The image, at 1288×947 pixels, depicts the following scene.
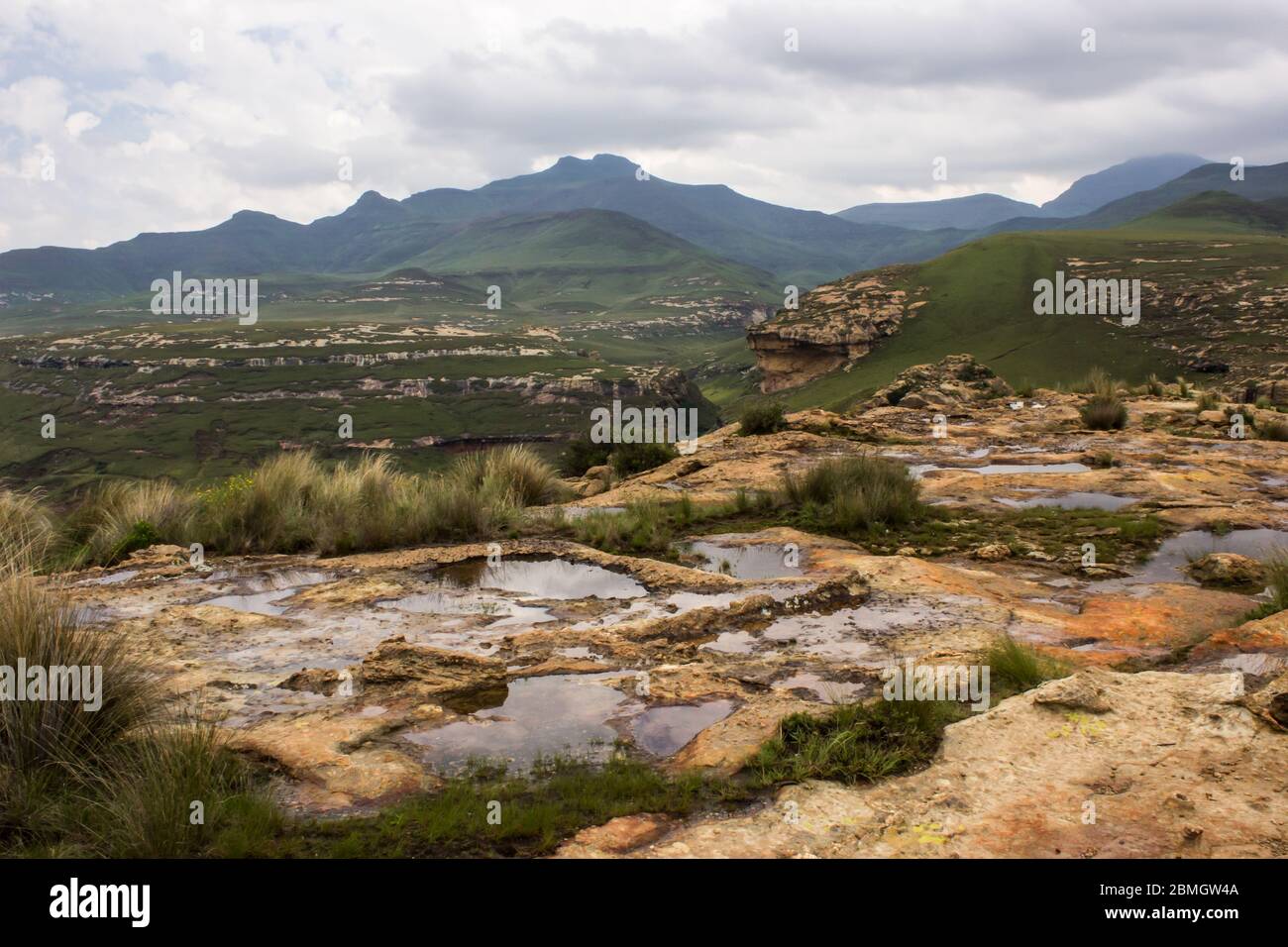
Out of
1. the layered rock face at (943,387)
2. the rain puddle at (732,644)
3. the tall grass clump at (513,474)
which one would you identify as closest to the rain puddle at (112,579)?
the tall grass clump at (513,474)

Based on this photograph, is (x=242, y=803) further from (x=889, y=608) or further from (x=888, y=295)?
(x=888, y=295)

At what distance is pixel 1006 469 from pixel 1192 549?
502 centimetres

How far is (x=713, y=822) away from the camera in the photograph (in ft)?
11.9

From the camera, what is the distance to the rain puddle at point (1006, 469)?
12797 millimetres

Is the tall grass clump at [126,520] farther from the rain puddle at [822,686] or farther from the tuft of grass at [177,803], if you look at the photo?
the rain puddle at [822,686]

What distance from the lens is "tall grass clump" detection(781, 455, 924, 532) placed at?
385 inches

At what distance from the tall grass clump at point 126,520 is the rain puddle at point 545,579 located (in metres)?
4.12

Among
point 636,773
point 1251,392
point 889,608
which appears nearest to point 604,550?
point 889,608

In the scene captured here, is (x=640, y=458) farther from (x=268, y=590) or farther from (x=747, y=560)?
(x=268, y=590)

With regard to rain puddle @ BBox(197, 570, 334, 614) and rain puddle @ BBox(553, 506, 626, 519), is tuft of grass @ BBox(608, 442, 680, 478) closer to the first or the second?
rain puddle @ BBox(553, 506, 626, 519)

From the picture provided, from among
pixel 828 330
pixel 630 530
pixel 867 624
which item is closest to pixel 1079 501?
pixel 867 624

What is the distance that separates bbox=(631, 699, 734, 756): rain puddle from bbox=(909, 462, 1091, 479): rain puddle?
8.57m

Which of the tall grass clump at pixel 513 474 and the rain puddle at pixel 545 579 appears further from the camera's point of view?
the tall grass clump at pixel 513 474

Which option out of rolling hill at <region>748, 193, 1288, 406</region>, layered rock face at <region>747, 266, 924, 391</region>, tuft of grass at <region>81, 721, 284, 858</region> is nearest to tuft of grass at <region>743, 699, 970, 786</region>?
tuft of grass at <region>81, 721, 284, 858</region>
